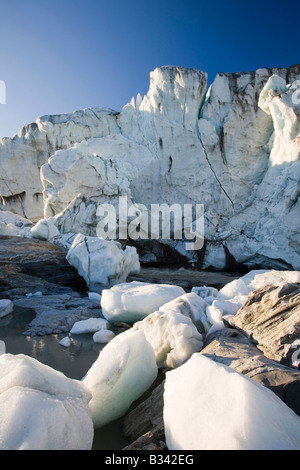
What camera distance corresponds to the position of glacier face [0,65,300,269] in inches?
419

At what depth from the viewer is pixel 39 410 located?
3.93ft

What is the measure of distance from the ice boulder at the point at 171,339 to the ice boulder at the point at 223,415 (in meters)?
0.92

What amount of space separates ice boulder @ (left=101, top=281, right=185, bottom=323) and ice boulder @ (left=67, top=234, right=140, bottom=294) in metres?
3.14

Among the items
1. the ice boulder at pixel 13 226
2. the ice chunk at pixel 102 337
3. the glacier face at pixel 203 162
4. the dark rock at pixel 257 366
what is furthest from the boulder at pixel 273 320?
the ice boulder at pixel 13 226

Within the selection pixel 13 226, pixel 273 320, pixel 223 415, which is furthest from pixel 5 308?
pixel 13 226

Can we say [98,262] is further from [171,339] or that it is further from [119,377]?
[119,377]

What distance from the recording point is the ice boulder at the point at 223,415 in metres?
1.05

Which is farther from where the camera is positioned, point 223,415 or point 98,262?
point 98,262

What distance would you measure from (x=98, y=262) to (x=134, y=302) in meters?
3.68

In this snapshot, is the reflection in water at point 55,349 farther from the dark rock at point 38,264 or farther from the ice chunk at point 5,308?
the dark rock at point 38,264

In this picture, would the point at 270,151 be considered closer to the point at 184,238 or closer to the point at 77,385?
the point at 184,238

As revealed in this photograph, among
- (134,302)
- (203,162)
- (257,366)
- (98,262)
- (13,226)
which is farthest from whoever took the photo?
(203,162)

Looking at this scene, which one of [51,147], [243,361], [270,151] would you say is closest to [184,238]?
[270,151]

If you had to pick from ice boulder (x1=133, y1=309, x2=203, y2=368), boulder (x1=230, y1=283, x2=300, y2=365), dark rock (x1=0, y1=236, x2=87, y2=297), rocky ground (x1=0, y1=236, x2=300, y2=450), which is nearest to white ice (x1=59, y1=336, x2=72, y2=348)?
rocky ground (x1=0, y1=236, x2=300, y2=450)
